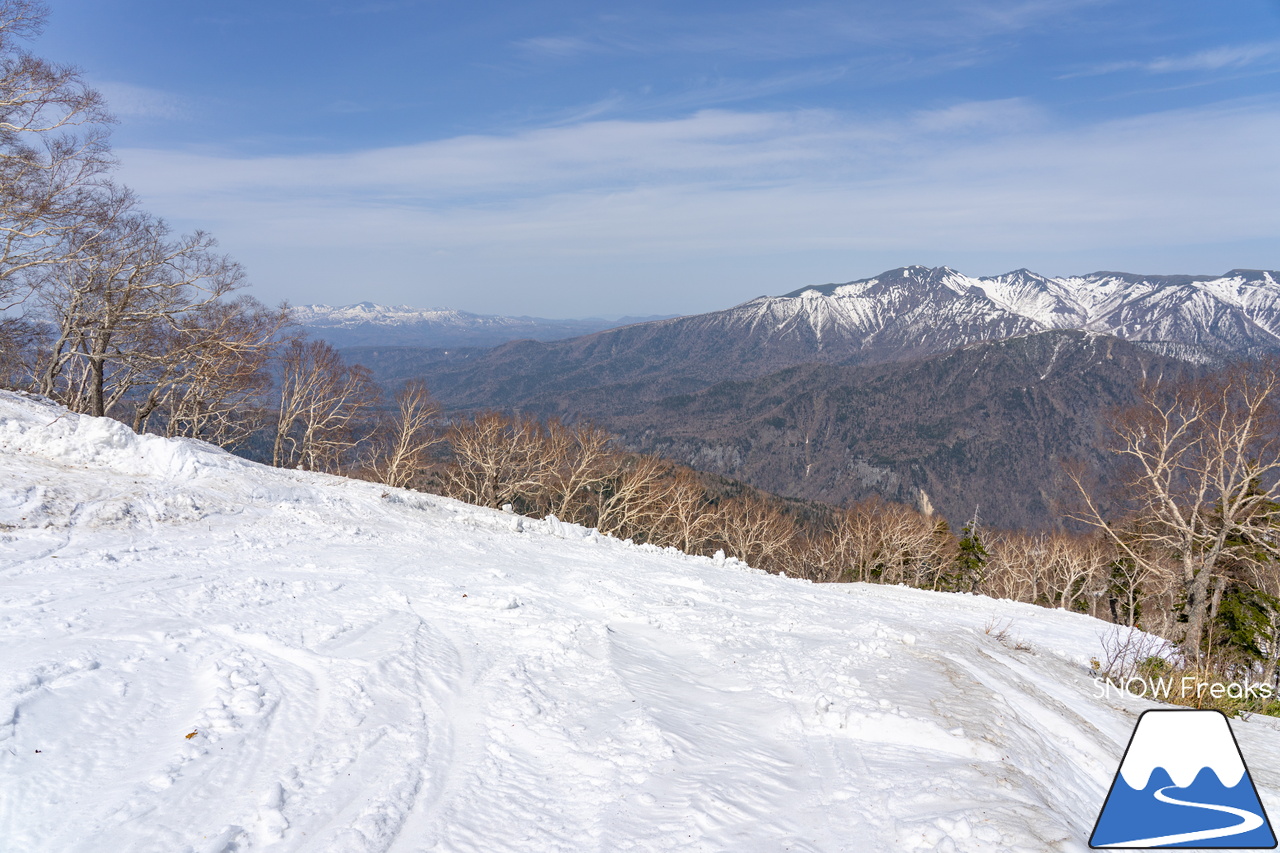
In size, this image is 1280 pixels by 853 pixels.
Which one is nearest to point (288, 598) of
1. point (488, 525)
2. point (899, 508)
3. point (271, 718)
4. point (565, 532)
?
point (271, 718)

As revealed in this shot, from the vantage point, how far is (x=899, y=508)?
48.1 meters

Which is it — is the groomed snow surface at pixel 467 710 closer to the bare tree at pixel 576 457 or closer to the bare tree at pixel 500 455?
the bare tree at pixel 500 455

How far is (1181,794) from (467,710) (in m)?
4.94

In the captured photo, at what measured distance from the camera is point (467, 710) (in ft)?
17.1

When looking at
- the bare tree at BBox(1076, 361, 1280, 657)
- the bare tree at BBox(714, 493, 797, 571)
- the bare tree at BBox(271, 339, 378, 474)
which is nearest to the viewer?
the bare tree at BBox(1076, 361, 1280, 657)

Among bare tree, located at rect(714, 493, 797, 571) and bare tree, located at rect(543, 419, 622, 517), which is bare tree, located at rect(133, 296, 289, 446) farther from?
bare tree, located at rect(714, 493, 797, 571)

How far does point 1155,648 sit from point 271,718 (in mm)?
15590

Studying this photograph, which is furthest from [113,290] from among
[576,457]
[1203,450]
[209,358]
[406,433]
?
[1203,450]

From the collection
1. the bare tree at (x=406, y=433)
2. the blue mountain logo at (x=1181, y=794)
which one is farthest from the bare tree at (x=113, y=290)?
the blue mountain logo at (x=1181, y=794)

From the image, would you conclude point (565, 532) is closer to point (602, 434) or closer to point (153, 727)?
point (153, 727)

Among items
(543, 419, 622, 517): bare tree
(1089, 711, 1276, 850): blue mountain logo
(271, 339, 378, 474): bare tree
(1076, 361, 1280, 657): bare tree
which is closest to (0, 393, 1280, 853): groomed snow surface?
(1089, 711, 1276, 850): blue mountain logo

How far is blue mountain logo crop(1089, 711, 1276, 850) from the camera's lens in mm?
3174

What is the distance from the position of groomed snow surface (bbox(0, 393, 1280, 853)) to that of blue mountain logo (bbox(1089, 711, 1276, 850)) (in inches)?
16.6

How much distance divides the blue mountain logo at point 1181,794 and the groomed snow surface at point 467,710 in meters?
0.42
